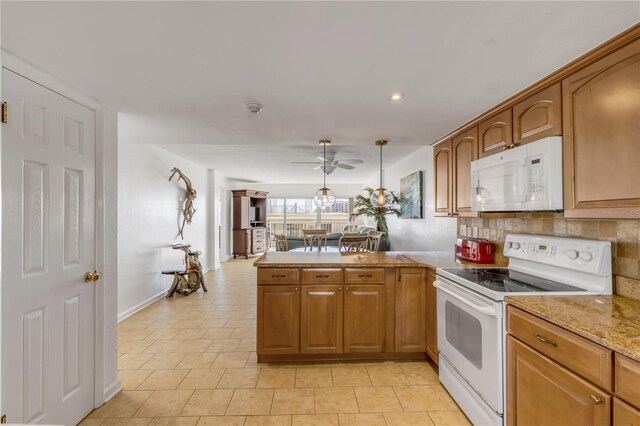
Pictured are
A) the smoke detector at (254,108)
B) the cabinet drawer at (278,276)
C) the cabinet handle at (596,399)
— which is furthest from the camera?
the cabinet drawer at (278,276)

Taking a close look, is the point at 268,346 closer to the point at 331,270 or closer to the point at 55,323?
the point at 331,270

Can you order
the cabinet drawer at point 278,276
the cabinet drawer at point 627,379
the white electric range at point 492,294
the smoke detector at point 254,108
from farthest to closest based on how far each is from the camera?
the cabinet drawer at point 278,276 < the smoke detector at point 254,108 < the white electric range at point 492,294 < the cabinet drawer at point 627,379

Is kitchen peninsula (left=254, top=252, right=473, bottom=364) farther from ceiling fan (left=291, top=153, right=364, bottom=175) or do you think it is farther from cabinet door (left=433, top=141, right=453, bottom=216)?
ceiling fan (left=291, top=153, right=364, bottom=175)

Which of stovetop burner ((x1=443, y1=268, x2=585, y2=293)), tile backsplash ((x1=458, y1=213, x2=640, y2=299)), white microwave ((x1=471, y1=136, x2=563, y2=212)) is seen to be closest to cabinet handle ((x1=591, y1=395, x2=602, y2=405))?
stovetop burner ((x1=443, y1=268, x2=585, y2=293))

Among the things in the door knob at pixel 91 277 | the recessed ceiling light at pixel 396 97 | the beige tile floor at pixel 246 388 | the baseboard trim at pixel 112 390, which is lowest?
the beige tile floor at pixel 246 388

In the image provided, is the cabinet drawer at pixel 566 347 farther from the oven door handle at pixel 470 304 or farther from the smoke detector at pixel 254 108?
→ the smoke detector at pixel 254 108

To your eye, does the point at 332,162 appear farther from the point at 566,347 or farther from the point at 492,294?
the point at 566,347

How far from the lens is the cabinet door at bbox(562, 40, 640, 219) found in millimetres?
1233

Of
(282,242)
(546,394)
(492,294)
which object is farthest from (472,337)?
(282,242)

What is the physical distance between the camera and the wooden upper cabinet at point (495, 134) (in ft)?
6.48

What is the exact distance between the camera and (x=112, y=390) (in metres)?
2.09

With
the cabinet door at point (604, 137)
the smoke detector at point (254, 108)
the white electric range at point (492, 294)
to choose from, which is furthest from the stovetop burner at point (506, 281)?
the smoke detector at point (254, 108)

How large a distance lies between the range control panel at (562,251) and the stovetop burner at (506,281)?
0.40 feet

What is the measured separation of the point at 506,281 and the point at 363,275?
3.50 ft
